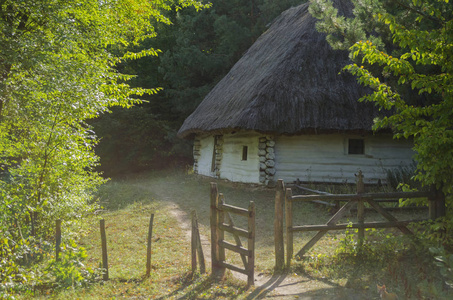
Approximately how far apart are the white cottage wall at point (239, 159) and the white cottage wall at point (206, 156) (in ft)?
4.97

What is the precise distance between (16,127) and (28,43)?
4.59ft

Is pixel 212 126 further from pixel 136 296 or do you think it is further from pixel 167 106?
pixel 167 106

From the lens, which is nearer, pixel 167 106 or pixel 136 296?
pixel 136 296

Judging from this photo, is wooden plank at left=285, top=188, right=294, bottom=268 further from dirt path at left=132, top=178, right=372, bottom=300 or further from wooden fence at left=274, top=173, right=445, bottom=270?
dirt path at left=132, top=178, right=372, bottom=300

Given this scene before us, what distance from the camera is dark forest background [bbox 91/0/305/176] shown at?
21875mm

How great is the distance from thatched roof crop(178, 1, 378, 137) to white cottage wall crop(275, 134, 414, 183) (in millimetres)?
990

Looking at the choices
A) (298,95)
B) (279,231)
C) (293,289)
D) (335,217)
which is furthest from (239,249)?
(298,95)

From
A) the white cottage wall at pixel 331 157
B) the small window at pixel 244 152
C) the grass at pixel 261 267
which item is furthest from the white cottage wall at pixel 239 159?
the grass at pixel 261 267

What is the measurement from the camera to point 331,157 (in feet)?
42.9

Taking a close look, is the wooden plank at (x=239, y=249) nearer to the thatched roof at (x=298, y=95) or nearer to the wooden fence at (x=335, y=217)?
the wooden fence at (x=335, y=217)

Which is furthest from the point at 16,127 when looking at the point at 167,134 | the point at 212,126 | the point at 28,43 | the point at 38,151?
the point at 167,134

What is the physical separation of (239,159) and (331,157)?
335cm

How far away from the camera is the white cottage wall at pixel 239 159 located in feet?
44.4

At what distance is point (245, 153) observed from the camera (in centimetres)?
1456
